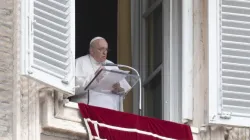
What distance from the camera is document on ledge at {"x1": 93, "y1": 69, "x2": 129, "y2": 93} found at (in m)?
16.3

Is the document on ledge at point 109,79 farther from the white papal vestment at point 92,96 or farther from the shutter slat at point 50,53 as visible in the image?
the shutter slat at point 50,53

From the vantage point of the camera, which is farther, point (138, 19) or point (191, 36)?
point (138, 19)

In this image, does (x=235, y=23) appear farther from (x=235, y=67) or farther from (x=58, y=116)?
(x=58, y=116)

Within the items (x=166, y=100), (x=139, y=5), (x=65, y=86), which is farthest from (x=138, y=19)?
(x=65, y=86)

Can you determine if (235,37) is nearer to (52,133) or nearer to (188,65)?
(188,65)

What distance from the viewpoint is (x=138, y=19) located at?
18.1 metres

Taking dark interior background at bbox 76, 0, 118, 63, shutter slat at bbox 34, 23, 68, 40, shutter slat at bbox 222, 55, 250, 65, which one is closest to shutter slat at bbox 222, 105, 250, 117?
shutter slat at bbox 222, 55, 250, 65

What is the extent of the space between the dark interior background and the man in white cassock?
1868 millimetres

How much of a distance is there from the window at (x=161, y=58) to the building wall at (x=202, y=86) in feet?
0.59

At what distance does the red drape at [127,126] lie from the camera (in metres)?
15.9

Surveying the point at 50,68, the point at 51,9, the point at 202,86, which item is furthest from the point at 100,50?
the point at 50,68

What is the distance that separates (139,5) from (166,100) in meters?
1.42

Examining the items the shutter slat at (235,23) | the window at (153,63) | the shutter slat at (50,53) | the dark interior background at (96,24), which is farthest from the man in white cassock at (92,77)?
the dark interior background at (96,24)

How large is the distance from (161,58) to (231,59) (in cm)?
90
